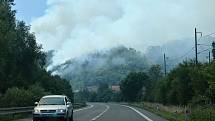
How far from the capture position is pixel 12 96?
48.4m

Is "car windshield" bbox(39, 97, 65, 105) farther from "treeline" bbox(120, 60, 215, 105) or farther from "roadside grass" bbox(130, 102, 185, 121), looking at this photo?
"treeline" bbox(120, 60, 215, 105)

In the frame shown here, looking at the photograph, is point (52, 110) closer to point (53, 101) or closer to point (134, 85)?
point (53, 101)

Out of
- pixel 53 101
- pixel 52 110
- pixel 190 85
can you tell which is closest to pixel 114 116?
pixel 53 101

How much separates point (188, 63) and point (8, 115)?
50.3 meters

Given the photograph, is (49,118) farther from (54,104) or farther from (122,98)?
(122,98)

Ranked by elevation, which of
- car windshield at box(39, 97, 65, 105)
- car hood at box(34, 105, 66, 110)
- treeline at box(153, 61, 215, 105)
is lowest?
car hood at box(34, 105, 66, 110)

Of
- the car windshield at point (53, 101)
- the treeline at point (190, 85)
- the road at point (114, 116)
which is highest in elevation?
the treeline at point (190, 85)

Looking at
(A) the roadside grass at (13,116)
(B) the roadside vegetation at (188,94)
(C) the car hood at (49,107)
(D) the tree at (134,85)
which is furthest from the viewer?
(D) the tree at (134,85)

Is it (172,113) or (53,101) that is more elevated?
(53,101)

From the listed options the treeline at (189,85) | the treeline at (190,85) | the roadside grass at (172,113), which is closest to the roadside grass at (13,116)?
the roadside grass at (172,113)

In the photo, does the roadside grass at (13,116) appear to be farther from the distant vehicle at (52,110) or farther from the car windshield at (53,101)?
the distant vehicle at (52,110)

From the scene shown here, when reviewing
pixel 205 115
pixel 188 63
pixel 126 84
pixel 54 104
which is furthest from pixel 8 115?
pixel 126 84

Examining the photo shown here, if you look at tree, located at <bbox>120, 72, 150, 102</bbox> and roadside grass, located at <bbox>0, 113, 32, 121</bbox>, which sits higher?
tree, located at <bbox>120, 72, 150, 102</bbox>

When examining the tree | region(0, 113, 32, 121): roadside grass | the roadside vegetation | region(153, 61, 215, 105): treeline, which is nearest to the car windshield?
region(0, 113, 32, 121): roadside grass
